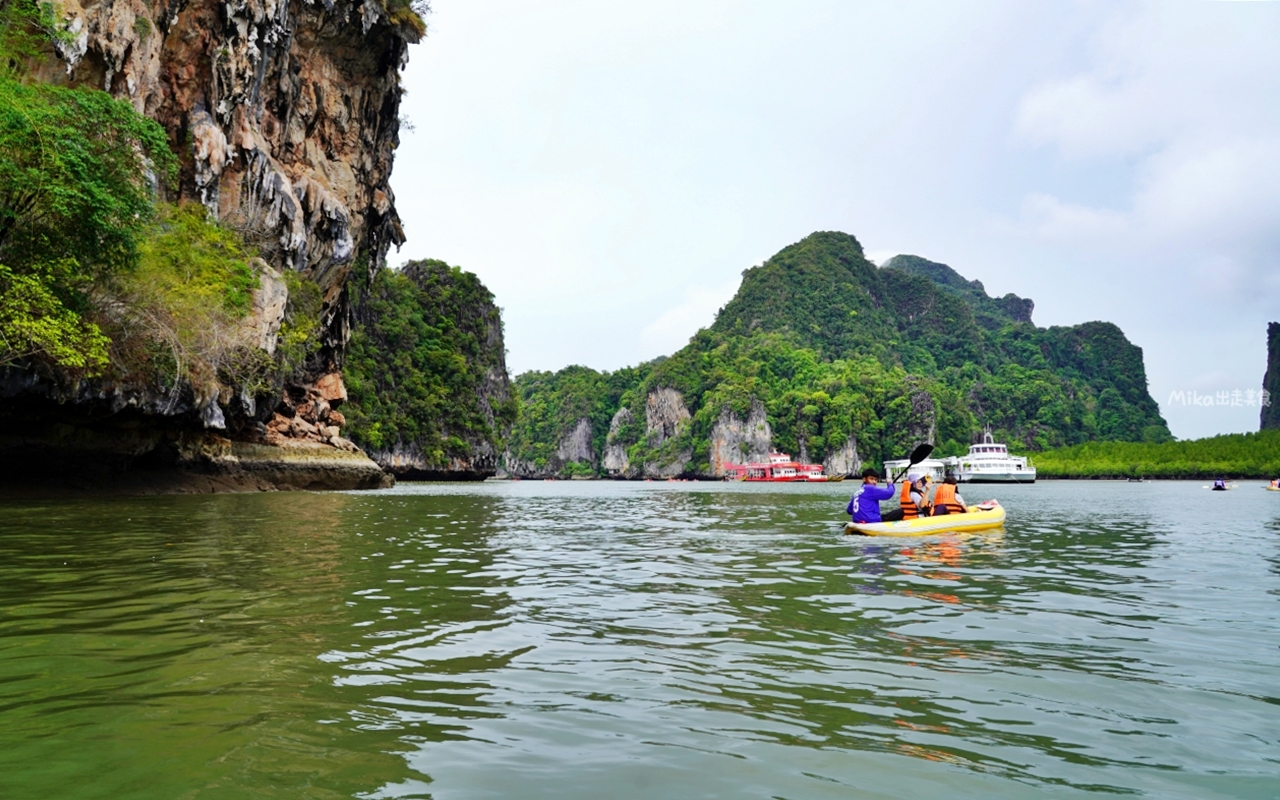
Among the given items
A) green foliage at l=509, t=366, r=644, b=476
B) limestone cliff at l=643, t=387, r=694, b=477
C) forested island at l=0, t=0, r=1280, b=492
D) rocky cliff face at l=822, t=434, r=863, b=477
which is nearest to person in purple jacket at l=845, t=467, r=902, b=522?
forested island at l=0, t=0, r=1280, b=492

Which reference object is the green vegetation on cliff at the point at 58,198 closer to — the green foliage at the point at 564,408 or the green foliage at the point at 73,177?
the green foliage at the point at 73,177

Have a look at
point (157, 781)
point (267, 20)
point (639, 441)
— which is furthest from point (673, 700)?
point (639, 441)

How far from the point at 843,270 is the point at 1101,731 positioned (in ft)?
557

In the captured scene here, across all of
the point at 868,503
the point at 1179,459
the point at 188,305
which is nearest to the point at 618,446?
the point at 1179,459

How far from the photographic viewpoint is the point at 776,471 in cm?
9931

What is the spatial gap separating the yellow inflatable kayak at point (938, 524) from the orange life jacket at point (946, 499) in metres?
0.19

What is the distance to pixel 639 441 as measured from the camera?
139500mm

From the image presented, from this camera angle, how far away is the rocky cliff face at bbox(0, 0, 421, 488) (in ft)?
67.0

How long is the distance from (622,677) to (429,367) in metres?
69.4

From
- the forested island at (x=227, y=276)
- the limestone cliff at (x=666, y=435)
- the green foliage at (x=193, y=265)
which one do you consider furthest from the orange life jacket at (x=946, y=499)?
the limestone cliff at (x=666, y=435)

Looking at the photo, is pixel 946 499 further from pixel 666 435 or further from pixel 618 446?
pixel 618 446

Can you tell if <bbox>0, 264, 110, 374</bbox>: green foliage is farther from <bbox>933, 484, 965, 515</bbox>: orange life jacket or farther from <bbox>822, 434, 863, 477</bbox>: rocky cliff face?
<bbox>822, 434, 863, 477</bbox>: rocky cliff face

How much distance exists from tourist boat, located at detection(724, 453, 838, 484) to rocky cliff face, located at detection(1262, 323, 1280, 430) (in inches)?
3003

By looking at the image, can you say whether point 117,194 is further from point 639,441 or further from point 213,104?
point 639,441
